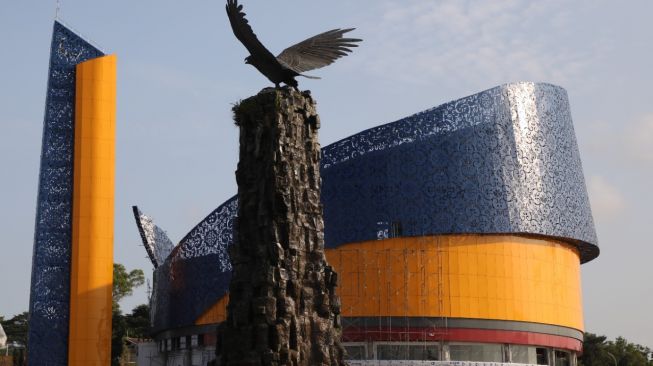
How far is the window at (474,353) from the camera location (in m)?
41.3

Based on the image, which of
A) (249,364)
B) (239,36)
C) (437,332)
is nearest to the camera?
(249,364)

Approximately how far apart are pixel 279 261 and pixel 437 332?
72.3 feet

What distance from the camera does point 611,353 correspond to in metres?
65.4

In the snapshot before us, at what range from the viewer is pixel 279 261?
65.3ft

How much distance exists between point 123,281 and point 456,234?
89.9ft

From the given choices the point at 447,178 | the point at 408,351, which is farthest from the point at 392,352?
the point at 447,178

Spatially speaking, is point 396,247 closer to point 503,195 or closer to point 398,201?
point 398,201

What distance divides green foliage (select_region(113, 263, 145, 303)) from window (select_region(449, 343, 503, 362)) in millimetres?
26942

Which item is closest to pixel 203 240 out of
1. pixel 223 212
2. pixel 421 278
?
pixel 223 212

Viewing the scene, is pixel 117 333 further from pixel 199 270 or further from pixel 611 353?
pixel 611 353

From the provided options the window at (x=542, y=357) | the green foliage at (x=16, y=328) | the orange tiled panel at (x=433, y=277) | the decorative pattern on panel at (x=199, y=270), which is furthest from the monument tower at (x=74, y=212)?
the green foliage at (x=16, y=328)

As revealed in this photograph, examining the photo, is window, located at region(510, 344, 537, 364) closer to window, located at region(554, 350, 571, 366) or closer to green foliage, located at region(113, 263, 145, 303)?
window, located at region(554, 350, 571, 366)

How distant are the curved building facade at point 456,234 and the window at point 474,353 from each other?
0.05 m

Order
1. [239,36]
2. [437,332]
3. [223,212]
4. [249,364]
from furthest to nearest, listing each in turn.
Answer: [223,212] < [437,332] < [239,36] < [249,364]
